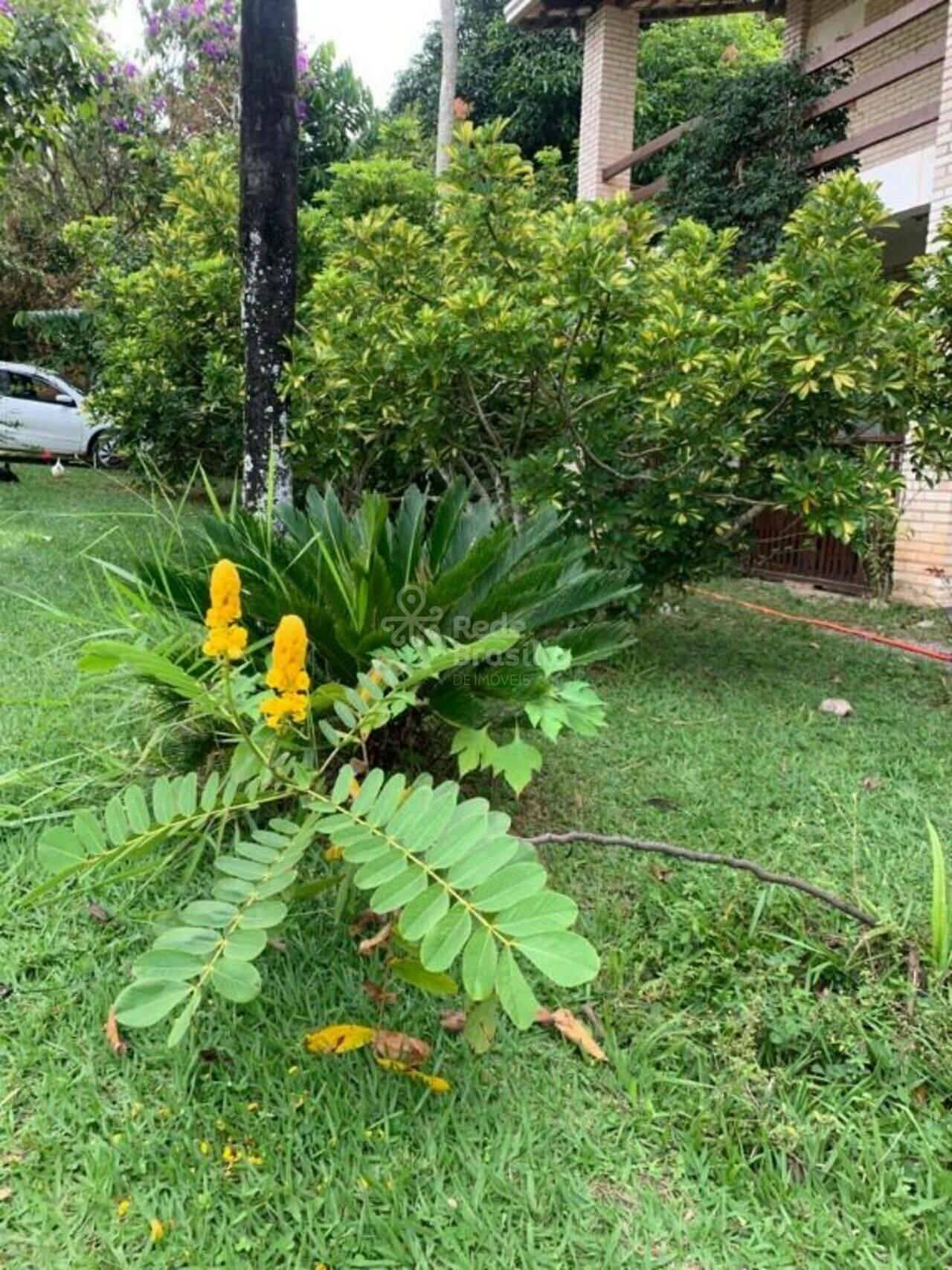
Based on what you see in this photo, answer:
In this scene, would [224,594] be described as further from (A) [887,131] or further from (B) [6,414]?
(B) [6,414]

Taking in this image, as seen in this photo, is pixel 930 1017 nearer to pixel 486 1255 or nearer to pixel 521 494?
pixel 486 1255

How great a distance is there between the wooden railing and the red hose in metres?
3.52

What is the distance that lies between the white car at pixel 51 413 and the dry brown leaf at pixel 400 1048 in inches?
546

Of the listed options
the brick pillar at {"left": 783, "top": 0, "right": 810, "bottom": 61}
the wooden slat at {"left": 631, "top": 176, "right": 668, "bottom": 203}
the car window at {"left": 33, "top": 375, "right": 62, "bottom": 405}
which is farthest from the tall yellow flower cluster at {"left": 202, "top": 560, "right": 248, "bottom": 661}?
the car window at {"left": 33, "top": 375, "right": 62, "bottom": 405}

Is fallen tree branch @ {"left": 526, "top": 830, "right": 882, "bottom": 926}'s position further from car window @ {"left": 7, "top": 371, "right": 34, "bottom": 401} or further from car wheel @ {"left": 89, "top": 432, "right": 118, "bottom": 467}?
car window @ {"left": 7, "top": 371, "right": 34, "bottom": 401}

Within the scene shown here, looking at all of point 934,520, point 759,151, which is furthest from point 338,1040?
A: point 759,151

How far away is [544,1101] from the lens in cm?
159

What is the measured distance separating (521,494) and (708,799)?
5.86 feet

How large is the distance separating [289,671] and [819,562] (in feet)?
25.7

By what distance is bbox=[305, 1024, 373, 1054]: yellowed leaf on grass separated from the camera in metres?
1.60

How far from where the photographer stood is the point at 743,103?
914 cm

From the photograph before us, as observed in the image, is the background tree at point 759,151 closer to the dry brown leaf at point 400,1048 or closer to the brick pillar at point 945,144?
the brick pillar at point 945,144

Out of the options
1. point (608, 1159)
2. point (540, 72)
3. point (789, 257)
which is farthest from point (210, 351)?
point (540, 72)

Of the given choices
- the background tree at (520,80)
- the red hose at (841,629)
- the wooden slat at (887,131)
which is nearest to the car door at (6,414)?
the red hose at (841,629)
